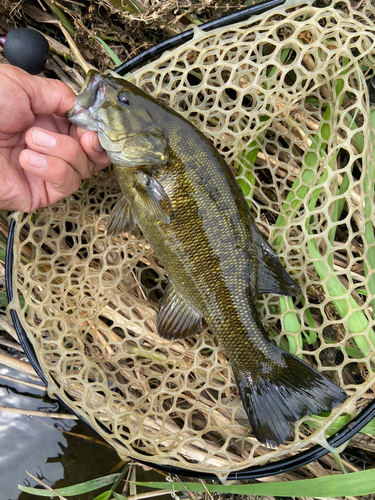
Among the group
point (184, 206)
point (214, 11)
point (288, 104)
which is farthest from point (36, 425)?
point (214, 11)

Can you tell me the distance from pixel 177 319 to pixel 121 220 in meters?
0.70

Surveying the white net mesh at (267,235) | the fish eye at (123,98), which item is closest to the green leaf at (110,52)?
the white net mesh at (267,235)

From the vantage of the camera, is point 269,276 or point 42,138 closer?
point 42,138

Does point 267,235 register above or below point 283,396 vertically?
above

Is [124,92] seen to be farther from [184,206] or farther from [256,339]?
[256,339]

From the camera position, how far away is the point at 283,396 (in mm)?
1933

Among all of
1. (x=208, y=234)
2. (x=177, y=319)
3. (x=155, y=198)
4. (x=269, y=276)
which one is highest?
(x=155, y=198)

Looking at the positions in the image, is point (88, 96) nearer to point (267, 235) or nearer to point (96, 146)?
point (96, 146)

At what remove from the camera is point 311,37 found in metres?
2.24

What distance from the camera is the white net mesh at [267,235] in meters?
2.00

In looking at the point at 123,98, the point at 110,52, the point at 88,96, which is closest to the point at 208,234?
the point at 123,98

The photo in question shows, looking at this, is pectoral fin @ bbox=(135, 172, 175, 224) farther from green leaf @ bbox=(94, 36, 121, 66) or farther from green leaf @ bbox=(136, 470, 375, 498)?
green leaf @ bbox=(136, 470, 375, 498)

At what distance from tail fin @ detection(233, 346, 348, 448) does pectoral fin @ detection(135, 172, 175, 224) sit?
972 mm

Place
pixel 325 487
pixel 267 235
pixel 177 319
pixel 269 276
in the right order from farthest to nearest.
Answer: pixel 267 235 → pixel 177 319 → pixel 269 276 → pixel 325 487
